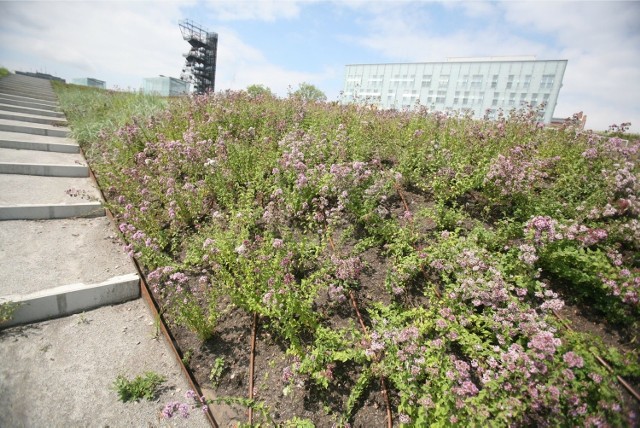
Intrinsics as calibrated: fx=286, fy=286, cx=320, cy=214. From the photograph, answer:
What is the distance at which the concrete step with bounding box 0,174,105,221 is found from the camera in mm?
4992

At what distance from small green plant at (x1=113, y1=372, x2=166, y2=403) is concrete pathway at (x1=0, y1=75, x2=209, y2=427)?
0.06 m

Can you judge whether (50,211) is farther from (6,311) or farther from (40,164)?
(6,311)

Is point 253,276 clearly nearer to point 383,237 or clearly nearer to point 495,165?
point 383,237

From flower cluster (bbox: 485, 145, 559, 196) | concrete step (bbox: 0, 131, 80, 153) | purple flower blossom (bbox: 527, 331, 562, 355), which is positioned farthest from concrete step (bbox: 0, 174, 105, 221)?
flower cluster (bbox: 485, 145, 559, 196)

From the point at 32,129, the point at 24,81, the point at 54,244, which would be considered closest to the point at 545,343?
the point at 54,244

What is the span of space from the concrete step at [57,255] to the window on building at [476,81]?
7176cm

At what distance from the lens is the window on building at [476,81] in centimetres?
6006

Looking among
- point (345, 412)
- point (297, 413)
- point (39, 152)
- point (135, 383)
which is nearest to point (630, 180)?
point (345, 412)

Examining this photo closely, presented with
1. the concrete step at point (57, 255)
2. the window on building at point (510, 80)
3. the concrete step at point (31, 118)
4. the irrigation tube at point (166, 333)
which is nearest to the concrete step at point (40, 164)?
the concrete step at point (57, 255)

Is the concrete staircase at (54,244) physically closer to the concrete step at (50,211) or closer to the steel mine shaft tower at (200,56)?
the concrete step at (50,211)

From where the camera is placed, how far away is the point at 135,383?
2.88 m

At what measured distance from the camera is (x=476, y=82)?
60531mm

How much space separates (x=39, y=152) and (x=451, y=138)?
10.8 metres

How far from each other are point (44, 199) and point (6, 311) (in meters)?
3.24
